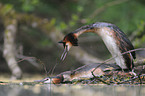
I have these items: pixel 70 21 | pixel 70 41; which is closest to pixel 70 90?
pixel 70 41

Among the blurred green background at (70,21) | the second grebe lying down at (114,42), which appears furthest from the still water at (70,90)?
the blurred green background at (70,21)

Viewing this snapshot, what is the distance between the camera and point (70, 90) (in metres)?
0.78

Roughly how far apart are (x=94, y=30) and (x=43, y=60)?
243mm

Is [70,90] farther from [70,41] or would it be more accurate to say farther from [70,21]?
[70,21]

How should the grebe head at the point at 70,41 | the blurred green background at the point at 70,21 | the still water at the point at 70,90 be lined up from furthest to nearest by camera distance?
the blurred green background at the point at 70,21 < the grebe head at the point at 70,41 < the still water at the point at 70,90

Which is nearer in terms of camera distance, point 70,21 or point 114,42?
point 114,42

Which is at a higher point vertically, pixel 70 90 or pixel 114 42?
pixel 114 42

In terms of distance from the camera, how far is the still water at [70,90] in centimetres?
74

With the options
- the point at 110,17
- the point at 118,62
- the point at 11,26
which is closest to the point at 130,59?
the point at 118,62

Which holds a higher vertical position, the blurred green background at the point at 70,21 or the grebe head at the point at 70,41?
the blurred green background at the point at 70,21

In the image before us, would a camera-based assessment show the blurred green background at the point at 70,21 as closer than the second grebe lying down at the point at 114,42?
No

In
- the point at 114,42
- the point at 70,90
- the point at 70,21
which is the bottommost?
the point at 70,90

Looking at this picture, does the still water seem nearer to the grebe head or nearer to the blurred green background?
the grebe head

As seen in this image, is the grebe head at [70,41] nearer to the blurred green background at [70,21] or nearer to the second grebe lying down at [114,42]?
the second grebe lying down at [114,42]
